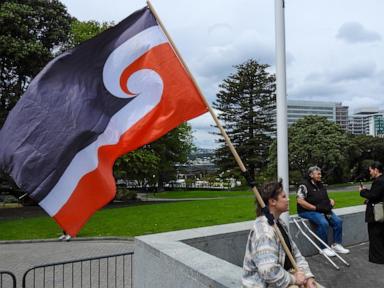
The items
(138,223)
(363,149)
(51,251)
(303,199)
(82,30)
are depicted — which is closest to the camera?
(303,199)

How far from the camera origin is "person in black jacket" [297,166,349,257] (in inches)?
318

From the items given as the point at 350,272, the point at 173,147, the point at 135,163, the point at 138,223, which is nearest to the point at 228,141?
the point at 350,272

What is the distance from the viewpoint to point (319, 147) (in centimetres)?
5609

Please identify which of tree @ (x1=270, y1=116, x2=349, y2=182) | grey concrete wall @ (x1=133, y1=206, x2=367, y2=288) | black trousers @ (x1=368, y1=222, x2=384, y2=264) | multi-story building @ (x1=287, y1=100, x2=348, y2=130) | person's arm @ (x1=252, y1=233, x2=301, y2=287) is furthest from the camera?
multi-story building @ (x1=287, y1=100, x2=348, y2=130)

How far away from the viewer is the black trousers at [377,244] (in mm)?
7688

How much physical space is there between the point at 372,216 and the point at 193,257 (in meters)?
3.91

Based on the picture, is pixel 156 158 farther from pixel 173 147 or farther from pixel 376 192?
pixel 376 192

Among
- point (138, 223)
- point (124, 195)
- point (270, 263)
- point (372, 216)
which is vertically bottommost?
point (124, 195)

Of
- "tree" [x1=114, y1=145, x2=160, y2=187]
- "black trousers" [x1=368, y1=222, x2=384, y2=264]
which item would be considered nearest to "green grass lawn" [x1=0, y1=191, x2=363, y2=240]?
"black trousers" [x1=368, y1=222, x2=384, y2=264]

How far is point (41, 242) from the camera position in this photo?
14.6 meters

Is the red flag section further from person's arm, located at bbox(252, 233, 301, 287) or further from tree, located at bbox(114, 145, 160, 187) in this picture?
tree, located at bbox(114, 145, 160, 187)

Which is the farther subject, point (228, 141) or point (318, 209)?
point (318, 209)

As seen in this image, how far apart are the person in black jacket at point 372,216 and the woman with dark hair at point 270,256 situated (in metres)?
4.14

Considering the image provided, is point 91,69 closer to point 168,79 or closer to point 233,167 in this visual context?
point 168,79
